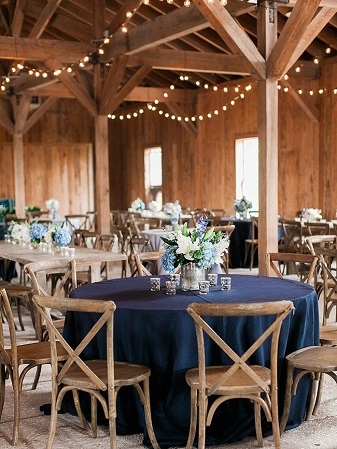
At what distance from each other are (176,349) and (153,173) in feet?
47.6

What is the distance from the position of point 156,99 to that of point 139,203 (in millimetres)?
2616

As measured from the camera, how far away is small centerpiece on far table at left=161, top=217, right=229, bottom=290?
4.49 meters

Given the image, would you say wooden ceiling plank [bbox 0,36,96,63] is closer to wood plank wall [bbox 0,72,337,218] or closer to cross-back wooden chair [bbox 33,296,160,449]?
wood plank wall [bbox 0,72,337,218]

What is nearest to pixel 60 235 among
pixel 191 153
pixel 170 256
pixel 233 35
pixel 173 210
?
pixel 233 35

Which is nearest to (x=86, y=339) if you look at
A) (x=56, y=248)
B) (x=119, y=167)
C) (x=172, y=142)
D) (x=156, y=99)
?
(x=56, y=248)

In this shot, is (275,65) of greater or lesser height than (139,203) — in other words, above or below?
above

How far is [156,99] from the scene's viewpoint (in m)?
15.4

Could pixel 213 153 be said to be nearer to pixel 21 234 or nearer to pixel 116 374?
pixel 21 234

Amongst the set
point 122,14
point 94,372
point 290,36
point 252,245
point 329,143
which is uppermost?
point 122,14

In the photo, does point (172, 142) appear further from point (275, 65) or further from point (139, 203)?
point (275, 65)

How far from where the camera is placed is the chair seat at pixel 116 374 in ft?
12.4

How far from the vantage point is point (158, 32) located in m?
9.69

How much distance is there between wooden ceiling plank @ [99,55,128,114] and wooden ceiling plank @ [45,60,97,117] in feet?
0.62

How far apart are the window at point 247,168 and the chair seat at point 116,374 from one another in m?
10.7
